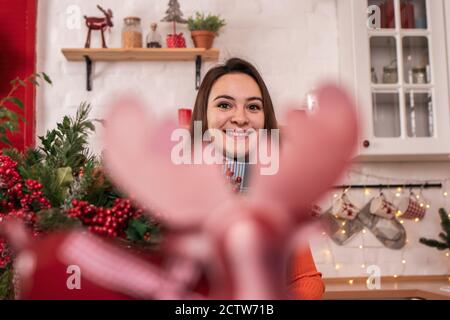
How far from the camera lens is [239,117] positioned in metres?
0.16

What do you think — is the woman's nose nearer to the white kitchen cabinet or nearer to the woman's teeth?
the woman's teeth

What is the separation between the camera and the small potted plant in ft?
6.67

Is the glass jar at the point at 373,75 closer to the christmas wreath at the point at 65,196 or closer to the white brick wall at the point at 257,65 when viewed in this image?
the white brick wall at the point at 257,65

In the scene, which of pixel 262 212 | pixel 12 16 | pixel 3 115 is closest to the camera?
pixel 262 212

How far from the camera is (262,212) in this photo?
0.11 metres

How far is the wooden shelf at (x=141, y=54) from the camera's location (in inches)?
80.2

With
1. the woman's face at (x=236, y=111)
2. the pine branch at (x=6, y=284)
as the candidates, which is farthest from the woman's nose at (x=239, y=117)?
the pine branch at (x=6, y=284)

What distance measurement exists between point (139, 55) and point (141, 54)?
0.01 m

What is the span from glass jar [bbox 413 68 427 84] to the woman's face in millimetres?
2055

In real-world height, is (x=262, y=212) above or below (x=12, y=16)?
below

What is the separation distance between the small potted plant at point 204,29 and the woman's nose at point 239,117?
1.92 m
